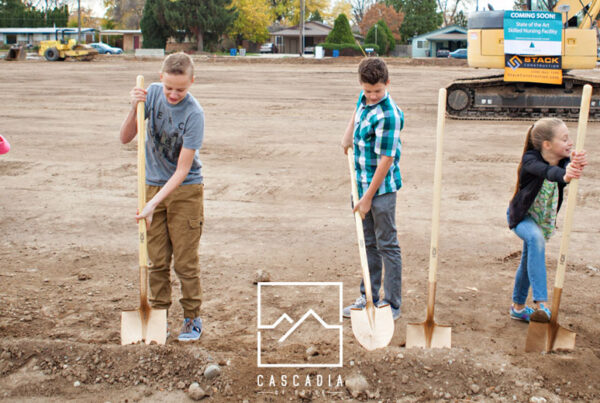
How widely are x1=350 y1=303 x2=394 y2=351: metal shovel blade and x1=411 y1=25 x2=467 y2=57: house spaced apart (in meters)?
58.0

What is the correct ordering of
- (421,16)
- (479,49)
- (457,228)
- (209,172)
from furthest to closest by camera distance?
(421,16) < (479,49) < (209,172) < (457,228)

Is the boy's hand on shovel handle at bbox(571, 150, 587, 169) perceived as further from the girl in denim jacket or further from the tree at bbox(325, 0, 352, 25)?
the tree at bbox(325, 0, 352, 25)

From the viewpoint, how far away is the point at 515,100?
49.3 feet

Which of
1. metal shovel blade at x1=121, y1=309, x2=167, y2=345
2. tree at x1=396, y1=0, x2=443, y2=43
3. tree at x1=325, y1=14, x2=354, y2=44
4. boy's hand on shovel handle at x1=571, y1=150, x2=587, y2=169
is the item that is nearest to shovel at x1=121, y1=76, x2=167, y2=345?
metal shovel blade at x1=121, y1=309, x2=167, y2=345

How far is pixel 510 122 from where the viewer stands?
14992 mm

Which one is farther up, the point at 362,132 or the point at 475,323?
the point at 362,132

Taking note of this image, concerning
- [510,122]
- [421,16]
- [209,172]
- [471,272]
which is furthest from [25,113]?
[421,16]

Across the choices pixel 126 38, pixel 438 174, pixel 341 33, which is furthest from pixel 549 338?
pixel 126 38

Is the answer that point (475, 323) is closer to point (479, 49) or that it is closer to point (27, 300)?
point (27, 300)

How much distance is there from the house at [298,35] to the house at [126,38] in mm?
15619

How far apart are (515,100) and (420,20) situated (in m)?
55.5

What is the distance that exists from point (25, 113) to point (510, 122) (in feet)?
37.9

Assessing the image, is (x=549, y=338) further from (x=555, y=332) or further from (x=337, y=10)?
(x=337, y=10)

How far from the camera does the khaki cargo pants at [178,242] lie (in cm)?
405
